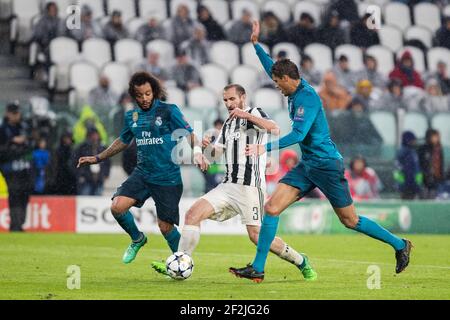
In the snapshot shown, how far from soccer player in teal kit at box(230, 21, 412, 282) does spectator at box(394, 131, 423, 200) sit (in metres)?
8.48

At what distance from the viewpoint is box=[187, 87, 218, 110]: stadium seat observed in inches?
771

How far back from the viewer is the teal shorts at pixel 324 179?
32.4 ft

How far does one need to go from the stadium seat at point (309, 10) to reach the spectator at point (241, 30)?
4.50 feet

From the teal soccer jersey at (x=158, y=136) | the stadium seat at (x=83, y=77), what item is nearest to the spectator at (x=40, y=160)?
the stadium seat at (x=83, y=77)

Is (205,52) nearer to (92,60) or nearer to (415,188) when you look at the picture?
(92,60)

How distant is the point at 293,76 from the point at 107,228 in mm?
8868

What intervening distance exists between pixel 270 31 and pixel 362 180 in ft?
15.9

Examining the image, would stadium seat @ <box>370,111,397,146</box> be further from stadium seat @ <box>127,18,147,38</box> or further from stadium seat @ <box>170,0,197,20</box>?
stadium seat @ <box>127,18,147,38</box>

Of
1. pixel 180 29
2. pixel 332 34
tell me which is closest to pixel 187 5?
pixel 180 29

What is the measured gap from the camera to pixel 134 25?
69.6 ft

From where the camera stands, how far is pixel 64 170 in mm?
17547

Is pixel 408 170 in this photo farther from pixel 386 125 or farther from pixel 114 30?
pixel 114 30

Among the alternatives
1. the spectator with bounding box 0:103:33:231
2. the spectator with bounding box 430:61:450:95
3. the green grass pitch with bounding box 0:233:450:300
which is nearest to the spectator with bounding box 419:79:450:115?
the spectator with bounding box 430:61:450:95
